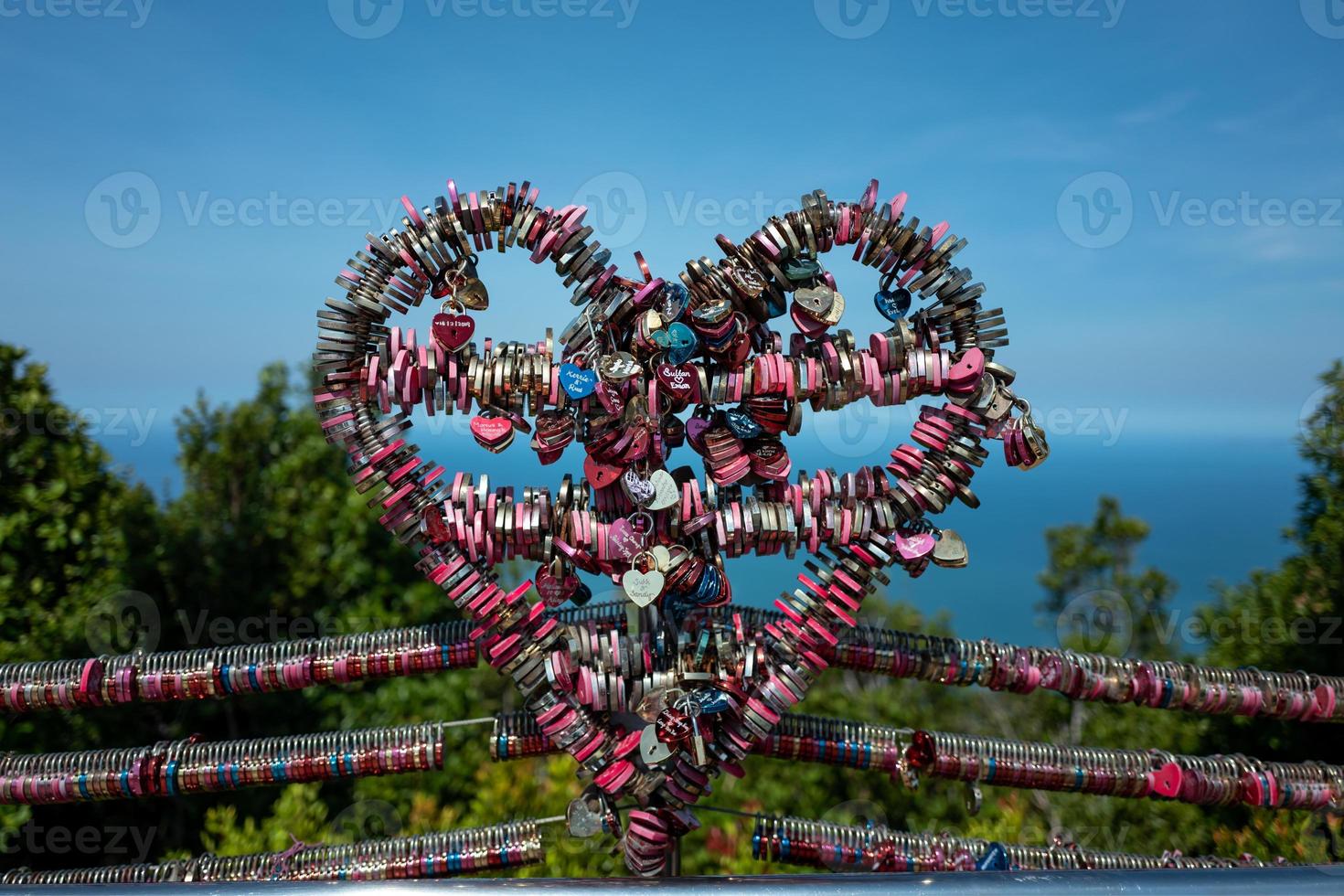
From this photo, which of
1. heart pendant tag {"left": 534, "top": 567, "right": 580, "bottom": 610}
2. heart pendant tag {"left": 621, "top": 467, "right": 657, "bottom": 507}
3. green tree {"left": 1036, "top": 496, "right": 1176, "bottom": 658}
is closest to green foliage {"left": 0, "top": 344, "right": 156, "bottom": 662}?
heart pendant tag {"left": 534, "top": 567, "right": 580, "bottom": 610}

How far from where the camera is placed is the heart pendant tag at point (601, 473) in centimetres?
241

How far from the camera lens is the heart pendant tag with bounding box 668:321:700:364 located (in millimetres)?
2309

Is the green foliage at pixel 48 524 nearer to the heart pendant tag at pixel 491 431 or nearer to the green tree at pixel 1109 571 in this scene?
the heart pendant tag at pixel 491 431

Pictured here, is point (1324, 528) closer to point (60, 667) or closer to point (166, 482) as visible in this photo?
point (60, 667)

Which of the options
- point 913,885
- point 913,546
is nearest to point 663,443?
point 913,546

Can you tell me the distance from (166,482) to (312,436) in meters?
1.03

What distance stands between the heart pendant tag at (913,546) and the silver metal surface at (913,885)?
1.07 metres

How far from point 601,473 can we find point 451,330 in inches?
21.1

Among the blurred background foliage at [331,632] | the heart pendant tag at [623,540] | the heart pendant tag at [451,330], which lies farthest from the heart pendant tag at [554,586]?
the blurred background foliage at [331,632]

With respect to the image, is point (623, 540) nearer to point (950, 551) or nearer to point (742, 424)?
point (742, 424)

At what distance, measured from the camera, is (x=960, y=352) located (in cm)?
245

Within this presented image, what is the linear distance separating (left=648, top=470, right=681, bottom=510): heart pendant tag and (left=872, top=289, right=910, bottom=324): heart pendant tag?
756 millimetres

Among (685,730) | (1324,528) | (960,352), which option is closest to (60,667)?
(685,730)

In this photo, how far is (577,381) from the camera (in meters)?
2.32
